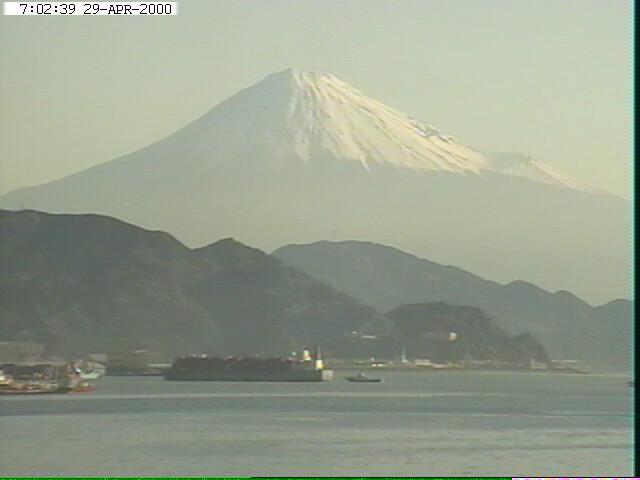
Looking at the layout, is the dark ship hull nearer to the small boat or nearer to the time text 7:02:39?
the small boat

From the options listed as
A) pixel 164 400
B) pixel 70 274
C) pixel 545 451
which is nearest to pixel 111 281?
pixel 70 274

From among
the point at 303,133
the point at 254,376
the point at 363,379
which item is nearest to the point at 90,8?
the point at 303,133

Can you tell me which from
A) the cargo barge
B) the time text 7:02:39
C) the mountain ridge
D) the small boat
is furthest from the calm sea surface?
the time text 7:02:39

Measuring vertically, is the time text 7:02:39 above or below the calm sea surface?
above

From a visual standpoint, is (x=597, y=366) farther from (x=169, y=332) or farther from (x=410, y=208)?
(x=169, y=332)

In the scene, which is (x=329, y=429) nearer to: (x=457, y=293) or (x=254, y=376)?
(x=457, y=293)

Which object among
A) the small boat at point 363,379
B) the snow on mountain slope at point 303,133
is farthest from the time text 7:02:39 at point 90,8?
the small boat at point 363,379
